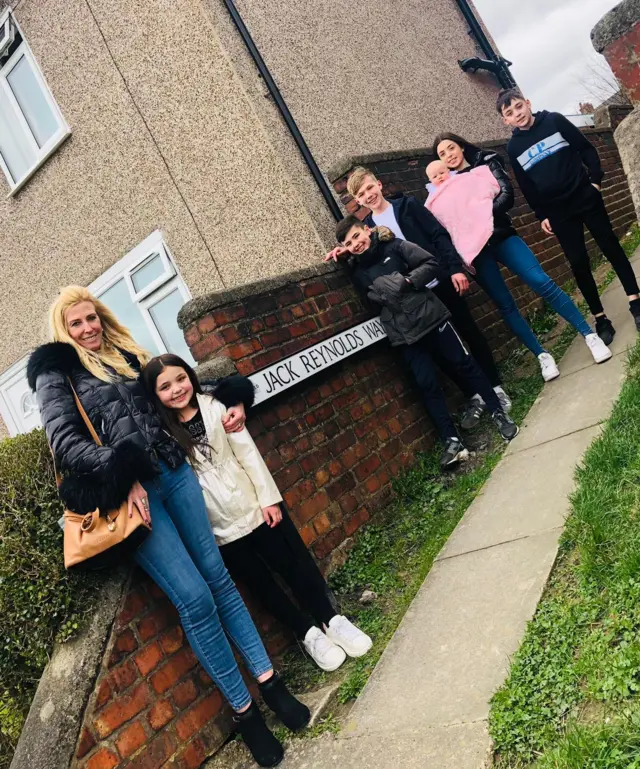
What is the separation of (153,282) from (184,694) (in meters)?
4.32

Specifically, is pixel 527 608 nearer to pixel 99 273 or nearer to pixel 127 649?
pixel 127 649

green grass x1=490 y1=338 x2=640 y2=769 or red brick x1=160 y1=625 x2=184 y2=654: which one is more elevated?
red brick x1=160 y1=625 x2=184 y2=654

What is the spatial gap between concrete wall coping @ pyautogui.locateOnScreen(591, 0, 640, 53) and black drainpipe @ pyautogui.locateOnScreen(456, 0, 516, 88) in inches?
219

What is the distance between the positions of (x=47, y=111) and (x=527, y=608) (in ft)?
22.5

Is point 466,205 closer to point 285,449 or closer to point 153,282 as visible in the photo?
point 285,449

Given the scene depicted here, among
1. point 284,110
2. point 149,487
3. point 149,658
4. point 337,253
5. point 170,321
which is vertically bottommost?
point 149,658

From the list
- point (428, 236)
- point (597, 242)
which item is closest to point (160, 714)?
point (428, 236)

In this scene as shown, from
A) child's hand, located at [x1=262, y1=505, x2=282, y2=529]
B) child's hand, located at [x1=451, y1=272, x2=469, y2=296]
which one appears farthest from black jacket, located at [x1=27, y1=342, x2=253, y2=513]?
child's hand, located at [x1=451, y1=272, x2=469, y2=296]

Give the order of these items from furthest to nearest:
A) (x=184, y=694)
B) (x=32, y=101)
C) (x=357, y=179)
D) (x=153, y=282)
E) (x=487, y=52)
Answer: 1. (x=487, y=52)
2. (x=32, y=101)
3. (x=153, y=282)
4. (x=357, y=179)
5. (x=184, y=694)

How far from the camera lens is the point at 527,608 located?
232 cm

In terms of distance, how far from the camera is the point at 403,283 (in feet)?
12.9

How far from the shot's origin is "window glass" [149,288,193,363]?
6145 mm

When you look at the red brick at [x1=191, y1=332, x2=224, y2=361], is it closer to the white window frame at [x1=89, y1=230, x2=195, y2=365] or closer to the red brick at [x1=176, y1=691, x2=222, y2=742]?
the red brick at [x1=176, y1=691, x2=222, y2=742]

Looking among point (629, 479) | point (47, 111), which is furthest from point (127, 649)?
point (47, 111)
